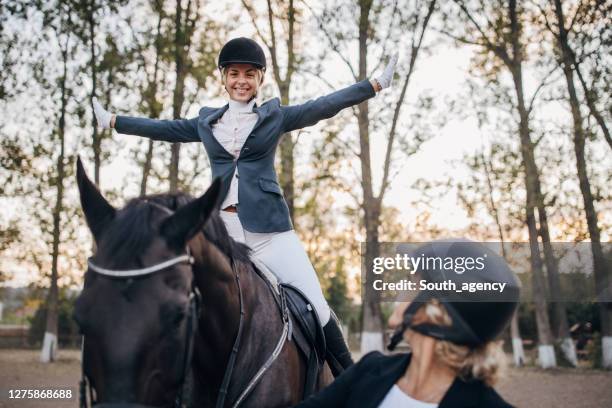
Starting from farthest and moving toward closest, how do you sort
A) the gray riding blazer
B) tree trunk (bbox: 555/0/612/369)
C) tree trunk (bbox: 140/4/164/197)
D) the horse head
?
Result: tree trunk (bbox: 555/0/612/369) < tree trunk (bbox: 140/4/164/197) < the gray riding blazer < the horse head

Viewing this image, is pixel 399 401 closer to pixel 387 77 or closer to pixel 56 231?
pixel 387 77

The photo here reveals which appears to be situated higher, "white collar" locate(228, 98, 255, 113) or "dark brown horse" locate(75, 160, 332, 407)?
"white collar" locate(228, 98, 255, 113)

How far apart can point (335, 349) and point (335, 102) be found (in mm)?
1560

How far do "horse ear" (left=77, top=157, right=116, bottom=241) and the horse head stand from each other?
0.01 meters

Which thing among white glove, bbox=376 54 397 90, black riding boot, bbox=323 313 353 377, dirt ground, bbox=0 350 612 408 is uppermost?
white glove, bbox=376 54 397 90

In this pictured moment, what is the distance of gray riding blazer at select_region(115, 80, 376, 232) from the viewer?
3.88 m

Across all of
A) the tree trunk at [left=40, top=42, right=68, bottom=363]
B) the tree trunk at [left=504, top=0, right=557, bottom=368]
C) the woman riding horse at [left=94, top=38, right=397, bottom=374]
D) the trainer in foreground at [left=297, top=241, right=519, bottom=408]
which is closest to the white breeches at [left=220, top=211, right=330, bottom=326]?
the woman riding horse at [left=94, top=38, right=397, bottom=374]

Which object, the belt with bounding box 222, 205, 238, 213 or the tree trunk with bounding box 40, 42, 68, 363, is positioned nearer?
the belt with bounding box 222, 205, 238, 213

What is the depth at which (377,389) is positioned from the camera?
2.44 metres

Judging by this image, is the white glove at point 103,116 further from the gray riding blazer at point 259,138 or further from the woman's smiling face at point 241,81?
the woman's smiling face at point 241,81

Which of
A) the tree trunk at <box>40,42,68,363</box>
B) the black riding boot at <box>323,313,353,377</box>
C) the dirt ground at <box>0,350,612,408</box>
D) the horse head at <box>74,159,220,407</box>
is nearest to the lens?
the horse head at <box>74,159,220,407</box>

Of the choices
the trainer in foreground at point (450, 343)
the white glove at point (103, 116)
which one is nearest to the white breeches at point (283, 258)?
the white glove at point (103, 116)

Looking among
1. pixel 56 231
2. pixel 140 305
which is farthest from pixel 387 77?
pixel 56 231

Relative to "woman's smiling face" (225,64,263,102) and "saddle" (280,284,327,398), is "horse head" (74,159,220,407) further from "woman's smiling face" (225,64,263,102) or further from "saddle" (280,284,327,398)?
"woman's smiling face" (225,64,263,102)
